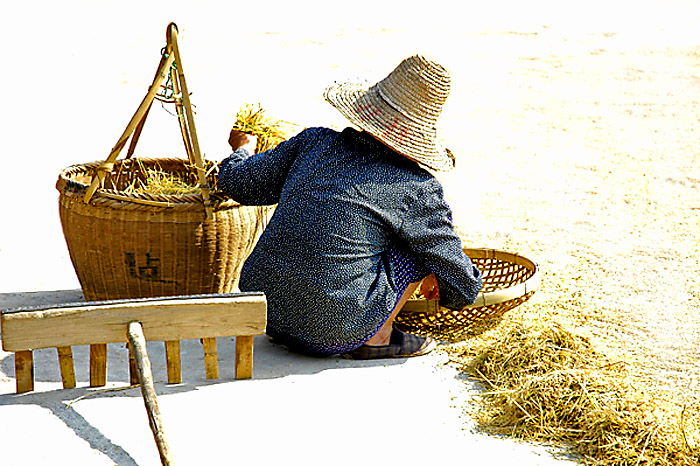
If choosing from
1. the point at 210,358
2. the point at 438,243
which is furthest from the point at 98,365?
the point at 438,243

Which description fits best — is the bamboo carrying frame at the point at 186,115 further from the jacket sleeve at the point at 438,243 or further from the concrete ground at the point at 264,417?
the jacket sleeve at the point at 438,243

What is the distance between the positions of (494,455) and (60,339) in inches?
57.2

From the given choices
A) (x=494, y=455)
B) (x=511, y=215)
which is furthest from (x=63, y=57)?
(x=494, y=455)

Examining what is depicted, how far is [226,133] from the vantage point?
23.9 feet

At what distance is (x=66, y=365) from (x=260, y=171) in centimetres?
100

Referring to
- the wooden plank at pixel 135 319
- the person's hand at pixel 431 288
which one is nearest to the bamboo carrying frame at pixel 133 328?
the wooden plank at pixel 135 319

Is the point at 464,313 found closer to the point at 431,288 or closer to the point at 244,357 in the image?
the point at 431,288

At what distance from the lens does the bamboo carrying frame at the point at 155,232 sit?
3488 millimetres

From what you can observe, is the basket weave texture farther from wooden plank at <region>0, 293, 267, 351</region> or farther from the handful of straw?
wooden plank at <region>0, 293, 267, 351</region>

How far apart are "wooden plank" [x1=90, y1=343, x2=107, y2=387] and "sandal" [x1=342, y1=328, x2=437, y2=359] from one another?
0.91 m

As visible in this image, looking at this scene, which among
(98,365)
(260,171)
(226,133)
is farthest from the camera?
(226,133)

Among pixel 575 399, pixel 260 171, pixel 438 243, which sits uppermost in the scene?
pixel 260 171

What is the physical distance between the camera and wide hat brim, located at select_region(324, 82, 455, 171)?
322cm

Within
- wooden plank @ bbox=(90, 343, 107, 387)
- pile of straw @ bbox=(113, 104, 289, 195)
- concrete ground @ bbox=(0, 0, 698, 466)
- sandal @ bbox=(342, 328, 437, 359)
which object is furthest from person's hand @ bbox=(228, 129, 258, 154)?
wooden plank @ bbox=(90, 343, 107, 387)
